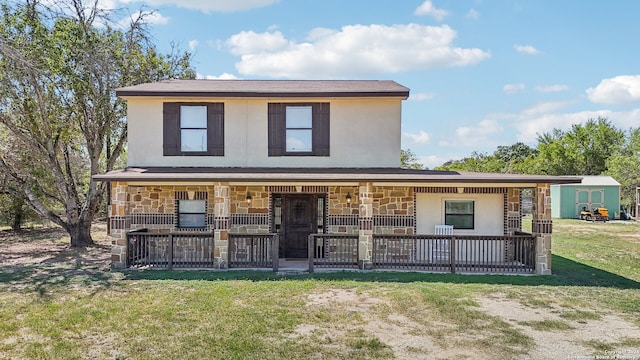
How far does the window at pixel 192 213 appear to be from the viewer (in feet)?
39.9

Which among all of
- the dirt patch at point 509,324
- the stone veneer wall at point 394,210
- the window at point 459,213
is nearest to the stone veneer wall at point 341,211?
the stone veneer wall at point 394,210

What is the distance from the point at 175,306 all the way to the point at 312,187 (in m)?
5.54

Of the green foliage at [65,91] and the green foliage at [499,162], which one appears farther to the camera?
the green foliage at [499,162]

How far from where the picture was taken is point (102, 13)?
1422cm

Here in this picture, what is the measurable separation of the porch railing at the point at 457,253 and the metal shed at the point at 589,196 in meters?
21.6

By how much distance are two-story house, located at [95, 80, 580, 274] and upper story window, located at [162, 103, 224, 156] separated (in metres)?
0.03

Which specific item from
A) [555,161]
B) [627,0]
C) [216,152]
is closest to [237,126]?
[216,152]

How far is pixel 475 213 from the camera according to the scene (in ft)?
39.4

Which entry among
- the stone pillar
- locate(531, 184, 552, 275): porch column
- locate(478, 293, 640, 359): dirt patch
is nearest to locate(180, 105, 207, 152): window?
locate(478, 293, 640, 359): dirt patch

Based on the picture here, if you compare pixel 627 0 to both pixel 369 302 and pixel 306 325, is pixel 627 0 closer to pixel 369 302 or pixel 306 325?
pixel 369 302

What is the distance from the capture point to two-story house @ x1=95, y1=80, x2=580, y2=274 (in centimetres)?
1143

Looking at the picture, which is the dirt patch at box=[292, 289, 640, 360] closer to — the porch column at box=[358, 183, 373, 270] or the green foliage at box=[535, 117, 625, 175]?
the porch column at box=[358, 183, 373, 270]

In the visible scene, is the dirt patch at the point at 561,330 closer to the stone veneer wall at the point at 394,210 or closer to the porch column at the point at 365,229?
the porch column at the point at 365,229

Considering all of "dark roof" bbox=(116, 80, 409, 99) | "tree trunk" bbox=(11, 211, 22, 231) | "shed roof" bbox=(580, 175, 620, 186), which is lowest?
"tree trunk" bbox=(11, 211, 22, 231)
